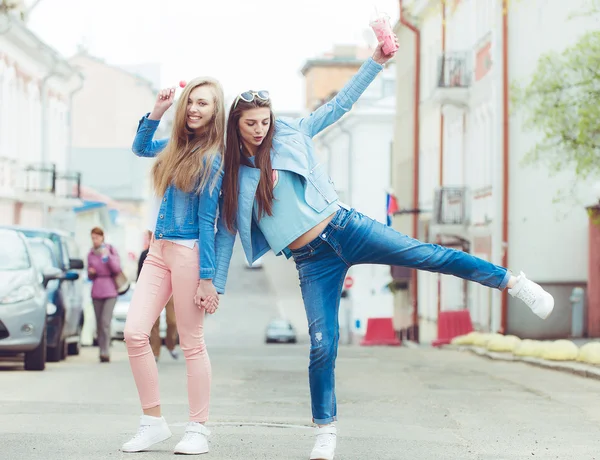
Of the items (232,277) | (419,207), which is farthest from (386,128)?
(232,277)

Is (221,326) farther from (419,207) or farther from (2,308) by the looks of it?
(2,308)

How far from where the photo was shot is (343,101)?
679 cm

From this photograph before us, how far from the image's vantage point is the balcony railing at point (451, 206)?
113ft

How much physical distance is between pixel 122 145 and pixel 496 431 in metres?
65.5

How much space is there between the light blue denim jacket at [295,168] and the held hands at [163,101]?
548 millimetres

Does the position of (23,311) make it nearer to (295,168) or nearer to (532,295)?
(295,168)

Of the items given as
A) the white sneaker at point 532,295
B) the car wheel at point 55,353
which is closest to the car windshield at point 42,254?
the car wheel at point 55,353

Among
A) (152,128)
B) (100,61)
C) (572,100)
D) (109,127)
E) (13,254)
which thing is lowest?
(13,254)

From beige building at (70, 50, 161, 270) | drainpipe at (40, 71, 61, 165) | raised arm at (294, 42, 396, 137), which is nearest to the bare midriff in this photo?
raised arm at (294, 42, 396, 137)

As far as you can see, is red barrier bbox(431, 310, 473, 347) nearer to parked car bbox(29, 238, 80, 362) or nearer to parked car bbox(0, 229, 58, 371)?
parked car bbox(29, 238, 80, 362)

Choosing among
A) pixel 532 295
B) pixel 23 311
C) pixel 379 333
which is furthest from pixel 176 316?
pixel 379 333

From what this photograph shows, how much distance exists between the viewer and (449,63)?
35250 millimetres

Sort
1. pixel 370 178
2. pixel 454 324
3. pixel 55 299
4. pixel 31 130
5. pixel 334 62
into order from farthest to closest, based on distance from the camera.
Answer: pixel 334 62 < pixel 370 178 < pixel 31 130 < pixel 454 324 < pixel 55 299

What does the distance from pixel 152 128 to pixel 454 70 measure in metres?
28.7
